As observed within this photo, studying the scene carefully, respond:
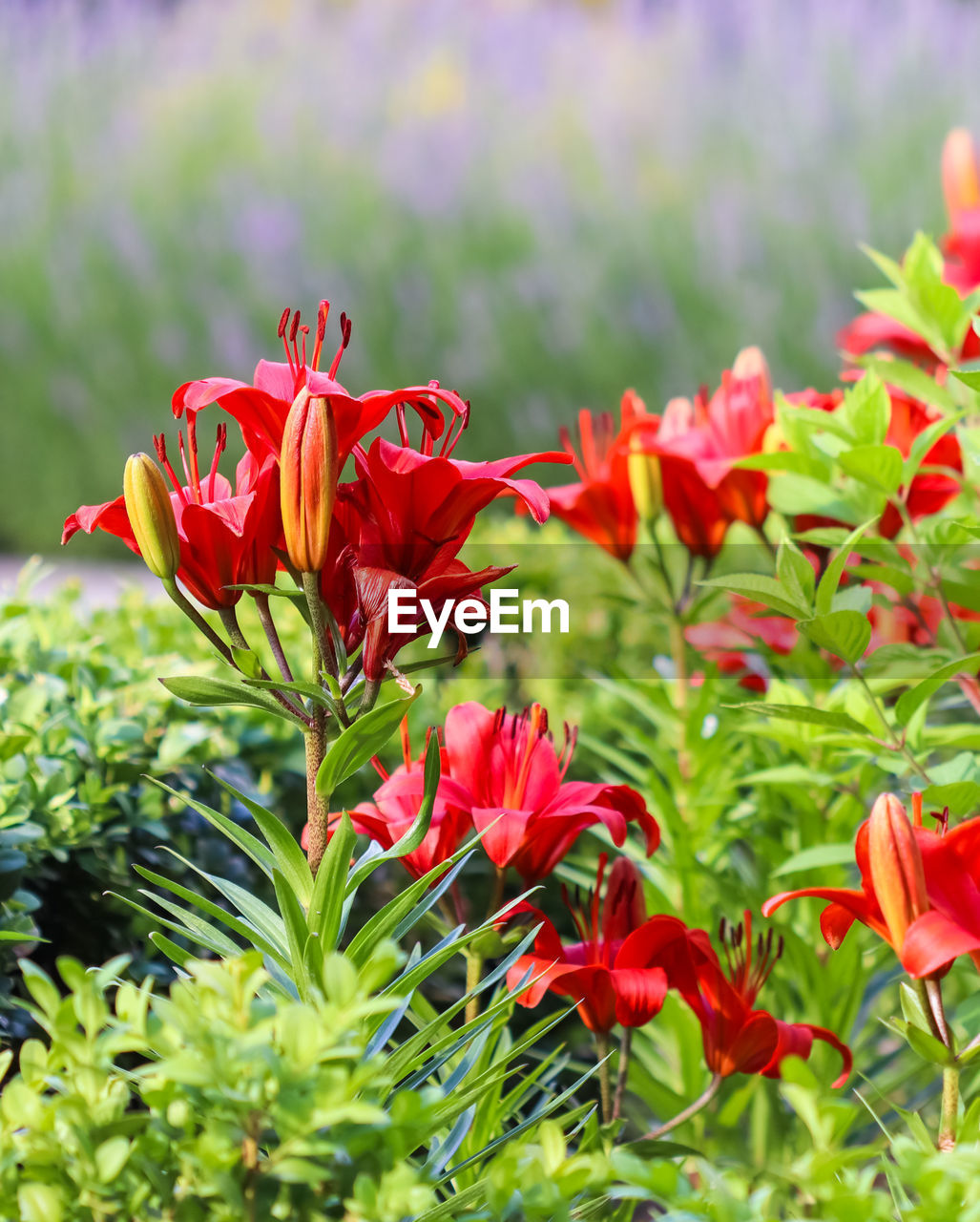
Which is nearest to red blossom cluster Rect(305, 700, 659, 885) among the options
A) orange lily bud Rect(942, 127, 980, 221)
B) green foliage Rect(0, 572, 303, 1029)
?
green foliage Rect(0, 572, 303, 1029)

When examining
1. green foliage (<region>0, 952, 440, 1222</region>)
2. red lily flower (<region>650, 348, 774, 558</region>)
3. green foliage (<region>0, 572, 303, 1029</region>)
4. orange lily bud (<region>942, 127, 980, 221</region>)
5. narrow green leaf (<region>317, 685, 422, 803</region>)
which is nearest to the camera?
green foliage (<region>0, 952, 440, 1222</region>)

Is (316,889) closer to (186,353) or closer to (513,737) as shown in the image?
(513,737)

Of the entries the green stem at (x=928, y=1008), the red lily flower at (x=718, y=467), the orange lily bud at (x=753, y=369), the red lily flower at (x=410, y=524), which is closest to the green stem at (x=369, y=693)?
the red lily flower at (x=410, y=524)

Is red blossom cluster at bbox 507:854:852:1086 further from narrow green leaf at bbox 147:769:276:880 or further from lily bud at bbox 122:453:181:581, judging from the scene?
lily bud at bbox 122:453:181:581

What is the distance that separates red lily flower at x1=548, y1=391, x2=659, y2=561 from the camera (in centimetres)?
91

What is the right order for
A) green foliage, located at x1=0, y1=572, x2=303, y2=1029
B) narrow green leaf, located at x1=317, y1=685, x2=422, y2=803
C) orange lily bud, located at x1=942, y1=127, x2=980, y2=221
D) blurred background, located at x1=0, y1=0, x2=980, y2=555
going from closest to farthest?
1. narrow green leaf, located at x1=317, y1=685, x2=422, y2=803
2. green foliage, located at x1=0, y1=572, x2=303, y2=1029
3. orange lily bud, located at x1=942, y1=127, x2=980, y2=221
4. blurred background, located at x1=0, y1=0, x2=980, y2=555

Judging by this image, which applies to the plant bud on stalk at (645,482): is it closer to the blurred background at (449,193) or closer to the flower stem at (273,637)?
the flower stem at (273,637)

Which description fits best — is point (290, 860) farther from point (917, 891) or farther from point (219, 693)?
point (917, 891)

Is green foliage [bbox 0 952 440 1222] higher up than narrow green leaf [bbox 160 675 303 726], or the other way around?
narrow green leaf [bbox 160 675 303 726]

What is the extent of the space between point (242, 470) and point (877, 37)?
19.9 feet

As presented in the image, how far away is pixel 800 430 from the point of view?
2.59 feet

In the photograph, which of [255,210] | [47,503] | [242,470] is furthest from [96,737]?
[255,210]

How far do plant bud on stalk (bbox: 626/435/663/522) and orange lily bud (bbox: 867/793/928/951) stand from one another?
44 cm

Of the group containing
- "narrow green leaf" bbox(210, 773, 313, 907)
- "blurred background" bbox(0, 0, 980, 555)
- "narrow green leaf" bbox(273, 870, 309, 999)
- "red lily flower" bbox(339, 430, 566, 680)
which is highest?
"blurred background" bbox(0, 0, 980, 555)
